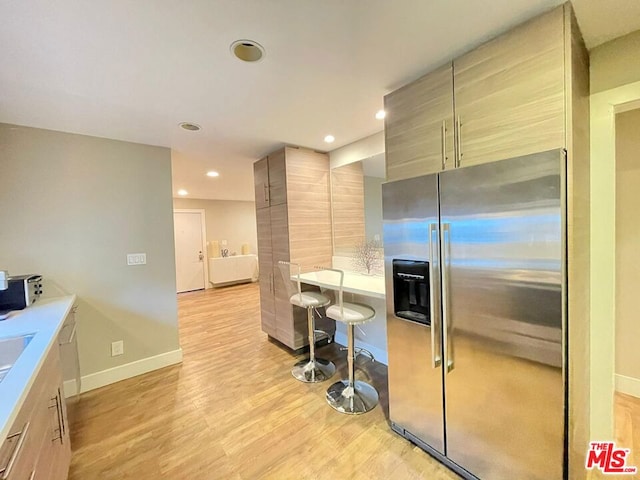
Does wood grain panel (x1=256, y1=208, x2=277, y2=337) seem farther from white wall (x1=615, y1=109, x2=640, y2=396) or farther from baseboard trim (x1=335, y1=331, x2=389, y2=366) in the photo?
white wall (x1=615, y1=109, x2=640, y2=396)

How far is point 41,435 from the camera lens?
112 centimetres

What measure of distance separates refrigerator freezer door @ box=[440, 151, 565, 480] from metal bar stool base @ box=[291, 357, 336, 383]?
1.28 m

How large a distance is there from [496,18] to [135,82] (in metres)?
1.99

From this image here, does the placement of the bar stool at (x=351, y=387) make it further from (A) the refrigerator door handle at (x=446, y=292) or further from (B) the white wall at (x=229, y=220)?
(B) the white wall at (x=229, y=220)

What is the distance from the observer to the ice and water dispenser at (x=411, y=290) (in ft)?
5.32

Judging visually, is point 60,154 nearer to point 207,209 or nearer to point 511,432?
point 511,432

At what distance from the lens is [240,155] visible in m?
3.28

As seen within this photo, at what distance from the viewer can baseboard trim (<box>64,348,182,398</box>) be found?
2496 millimetres

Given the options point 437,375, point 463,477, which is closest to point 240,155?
point 437,375

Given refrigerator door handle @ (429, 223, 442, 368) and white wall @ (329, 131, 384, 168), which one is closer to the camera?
refrigerator door handle @ (429, 223, 442, 368)

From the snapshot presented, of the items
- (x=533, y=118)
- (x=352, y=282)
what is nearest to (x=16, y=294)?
(x=352, y=282)

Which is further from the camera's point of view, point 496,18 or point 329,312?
point 329,312

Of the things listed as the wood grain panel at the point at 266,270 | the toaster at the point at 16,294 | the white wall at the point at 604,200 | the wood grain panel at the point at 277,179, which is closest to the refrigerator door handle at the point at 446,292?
the white wall at the point at 604,200

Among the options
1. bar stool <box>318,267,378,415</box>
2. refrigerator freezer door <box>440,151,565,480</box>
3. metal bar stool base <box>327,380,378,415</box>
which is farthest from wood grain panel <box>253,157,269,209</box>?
refrigerator freezer door <box>440,151,565,480</box>
